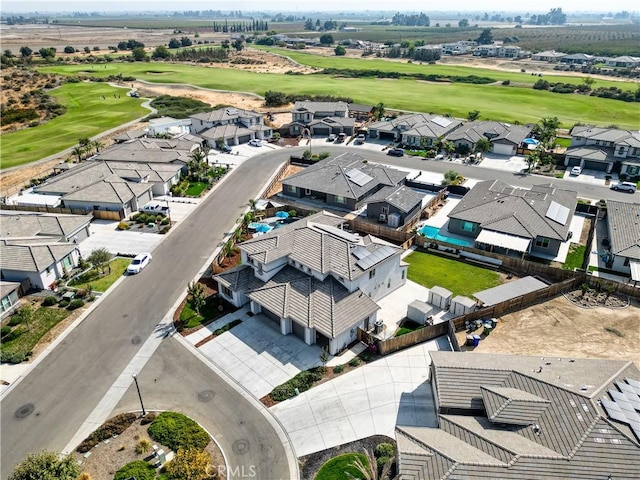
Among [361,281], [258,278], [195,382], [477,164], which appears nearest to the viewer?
[195,382]

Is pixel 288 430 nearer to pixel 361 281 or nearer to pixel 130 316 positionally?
pixel 361 281

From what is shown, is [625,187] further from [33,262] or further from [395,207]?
[33,262]

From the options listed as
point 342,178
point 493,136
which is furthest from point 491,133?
point 342,178

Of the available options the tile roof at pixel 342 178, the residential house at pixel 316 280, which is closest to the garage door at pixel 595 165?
the tile roof at pixel 342 178

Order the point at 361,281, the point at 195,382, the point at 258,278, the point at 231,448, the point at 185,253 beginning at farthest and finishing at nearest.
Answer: the point at 185,253
the point at 258,278
the point at 361,281
the point at 195,382
the point at 231,448

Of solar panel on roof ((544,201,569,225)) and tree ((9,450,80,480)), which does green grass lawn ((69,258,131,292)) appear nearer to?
tree ((9,450,80,480))

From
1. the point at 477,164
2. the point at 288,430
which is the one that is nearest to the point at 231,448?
the point at 288,430

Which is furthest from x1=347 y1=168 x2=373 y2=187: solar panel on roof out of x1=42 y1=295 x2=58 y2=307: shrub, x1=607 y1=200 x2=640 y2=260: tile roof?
x1=42 y1=295 x2=58 y2=307: shrub
